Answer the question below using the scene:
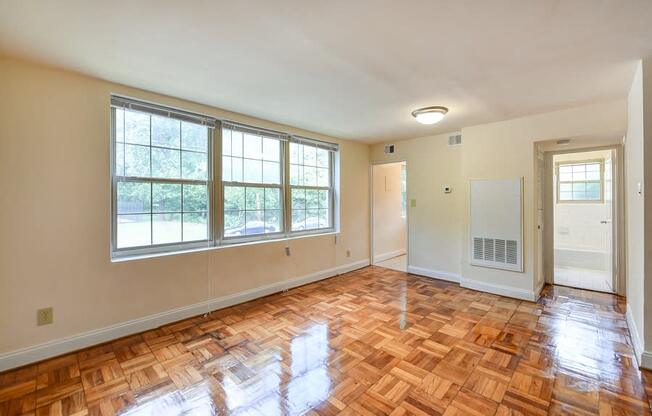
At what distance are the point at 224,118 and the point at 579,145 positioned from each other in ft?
14.6

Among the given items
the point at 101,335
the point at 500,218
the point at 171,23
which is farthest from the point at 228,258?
the point at 500,218

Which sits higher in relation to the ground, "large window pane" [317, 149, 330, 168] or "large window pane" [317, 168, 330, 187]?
"large window pane" [317, 149, 330, 168]

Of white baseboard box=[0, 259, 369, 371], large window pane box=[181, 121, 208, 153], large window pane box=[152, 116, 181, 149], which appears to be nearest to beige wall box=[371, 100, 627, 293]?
white baseboard box=[0, 259, 369, 371]

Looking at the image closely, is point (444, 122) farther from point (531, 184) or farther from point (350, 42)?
point (350, 42)

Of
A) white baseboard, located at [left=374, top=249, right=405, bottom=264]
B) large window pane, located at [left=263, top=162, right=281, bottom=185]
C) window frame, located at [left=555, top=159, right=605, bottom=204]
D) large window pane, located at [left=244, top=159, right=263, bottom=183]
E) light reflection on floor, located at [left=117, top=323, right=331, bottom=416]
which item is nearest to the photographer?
light reflection on floor, located at [left=117, top=323, right=331, bottom=416]

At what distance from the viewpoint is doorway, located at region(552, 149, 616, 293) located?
4770 mm

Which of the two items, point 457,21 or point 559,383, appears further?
point 559,383

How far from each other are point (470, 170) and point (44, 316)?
4.74m

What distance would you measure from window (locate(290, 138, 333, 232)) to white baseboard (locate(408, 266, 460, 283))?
157 cm

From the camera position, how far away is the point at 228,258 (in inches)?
133

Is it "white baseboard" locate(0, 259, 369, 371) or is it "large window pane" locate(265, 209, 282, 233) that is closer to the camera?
"white baseboard" locate(0, 259, 369, 371)

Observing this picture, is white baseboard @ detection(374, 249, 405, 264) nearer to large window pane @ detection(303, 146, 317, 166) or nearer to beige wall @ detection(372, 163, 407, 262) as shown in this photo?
beige wall @ detection(372, 163, 407, 262)

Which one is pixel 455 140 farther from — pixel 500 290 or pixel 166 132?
pixel 166 132

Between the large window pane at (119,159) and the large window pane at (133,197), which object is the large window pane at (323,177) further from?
the large window pane at (119,159)
